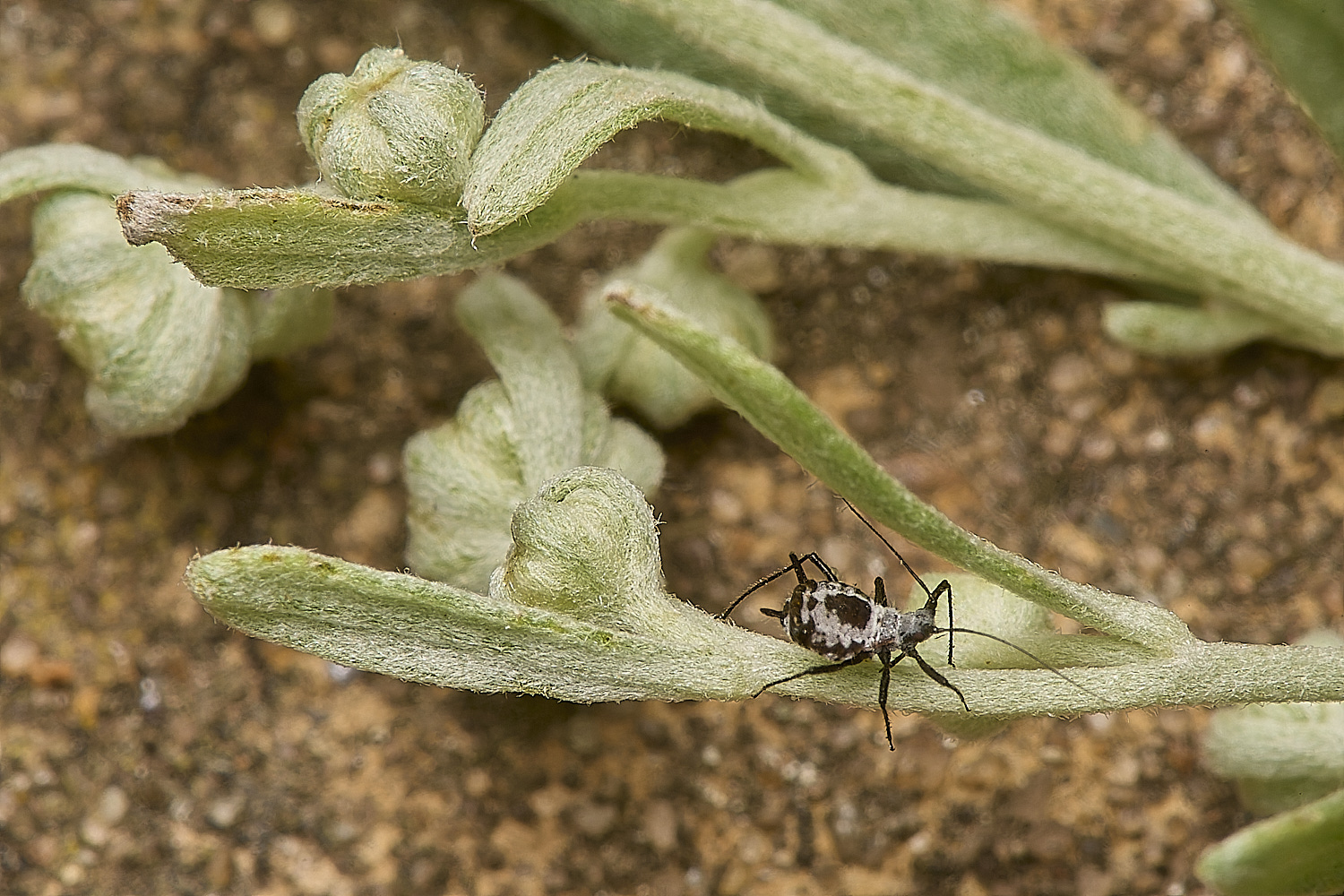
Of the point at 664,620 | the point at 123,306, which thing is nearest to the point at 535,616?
the point at 664,620

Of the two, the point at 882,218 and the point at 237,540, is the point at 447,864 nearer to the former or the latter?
the point at 237,540

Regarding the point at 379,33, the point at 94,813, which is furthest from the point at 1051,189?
the point at 94,813

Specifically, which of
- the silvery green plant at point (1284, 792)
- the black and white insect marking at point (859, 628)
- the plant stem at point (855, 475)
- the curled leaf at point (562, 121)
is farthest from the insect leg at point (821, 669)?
the curled leaf at point (562, 121)

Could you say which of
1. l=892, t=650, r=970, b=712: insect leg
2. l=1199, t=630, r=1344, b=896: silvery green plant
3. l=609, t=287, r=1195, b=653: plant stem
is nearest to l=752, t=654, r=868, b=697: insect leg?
l=892, t=650, r=970, b=712: insect leg

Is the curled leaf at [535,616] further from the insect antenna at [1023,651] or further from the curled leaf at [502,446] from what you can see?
the curled leaf at [502,446]

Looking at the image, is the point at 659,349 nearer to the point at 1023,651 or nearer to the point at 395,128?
the point at 395,128
